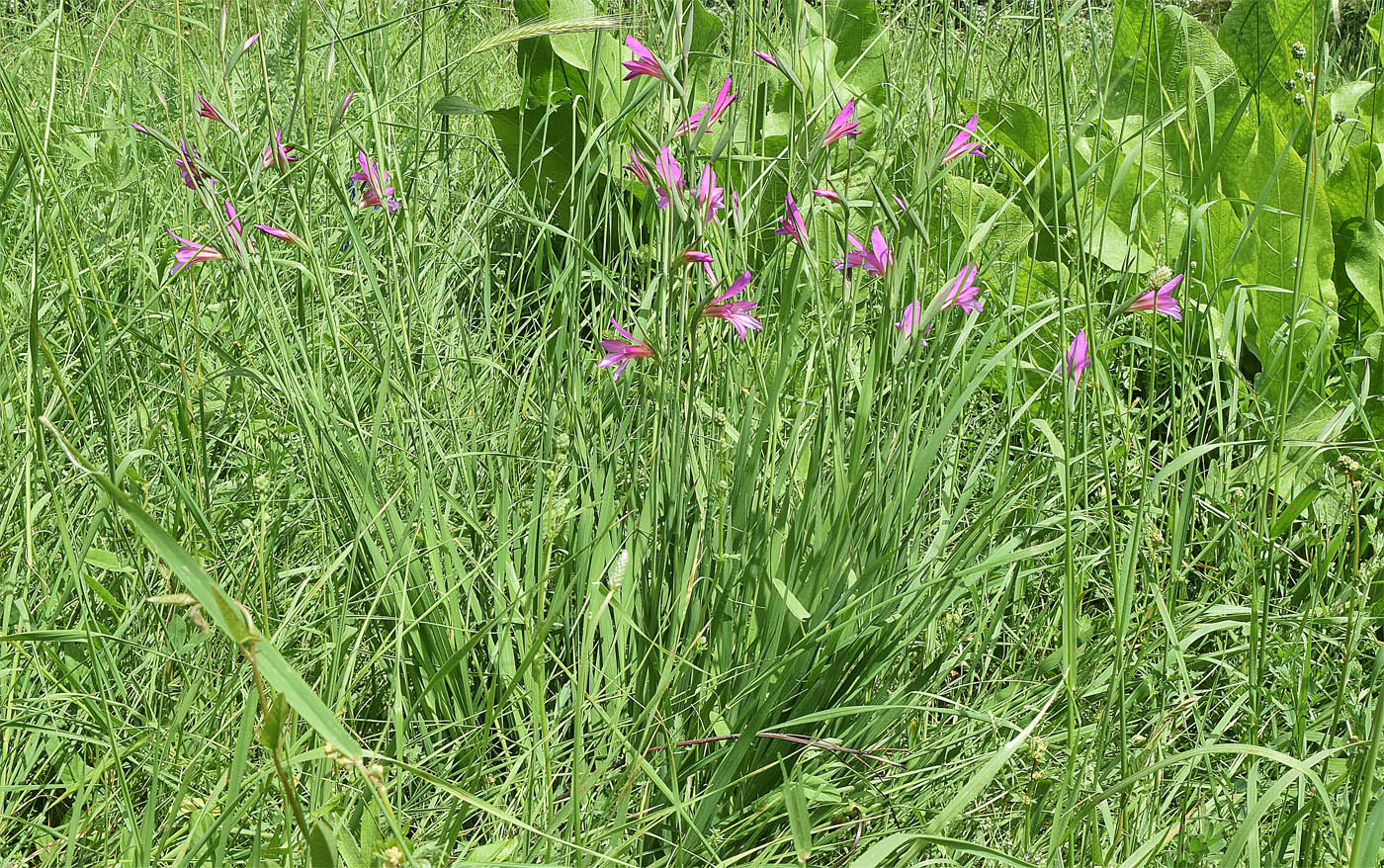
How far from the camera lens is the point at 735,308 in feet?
3.58

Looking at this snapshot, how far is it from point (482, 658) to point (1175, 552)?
0.68 m

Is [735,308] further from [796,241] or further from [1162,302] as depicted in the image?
[1162,302]

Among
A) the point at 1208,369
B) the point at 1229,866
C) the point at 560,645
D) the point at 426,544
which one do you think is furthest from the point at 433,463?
the point at 1208,369

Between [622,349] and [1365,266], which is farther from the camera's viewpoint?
[1365,266]

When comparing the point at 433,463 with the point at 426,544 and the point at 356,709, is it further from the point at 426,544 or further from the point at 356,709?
Answer: the point at 356,709

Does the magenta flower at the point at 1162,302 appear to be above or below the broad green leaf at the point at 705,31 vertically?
below

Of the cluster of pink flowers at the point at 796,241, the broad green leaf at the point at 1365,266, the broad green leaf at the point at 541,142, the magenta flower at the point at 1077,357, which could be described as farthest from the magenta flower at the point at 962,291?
the broad green leaf at the point at 541,142

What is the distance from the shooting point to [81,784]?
2.73 feet

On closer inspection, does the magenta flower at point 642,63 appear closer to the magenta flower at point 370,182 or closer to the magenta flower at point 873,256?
the magenta flower at point 873,256

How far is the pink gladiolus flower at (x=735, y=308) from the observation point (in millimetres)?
1055

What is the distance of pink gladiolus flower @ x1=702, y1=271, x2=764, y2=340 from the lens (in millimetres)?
1055

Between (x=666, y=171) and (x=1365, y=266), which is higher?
(x=666, y=171)

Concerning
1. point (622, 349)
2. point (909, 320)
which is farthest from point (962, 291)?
point (622, 349)

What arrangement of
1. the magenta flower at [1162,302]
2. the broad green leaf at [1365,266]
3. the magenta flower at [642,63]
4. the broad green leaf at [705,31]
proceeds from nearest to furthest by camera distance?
the magenta flower at [642,63]
the magenta flower at [1162,302]
the broad green leaf at [1365,266]
the broad green leaf at [705,31]
